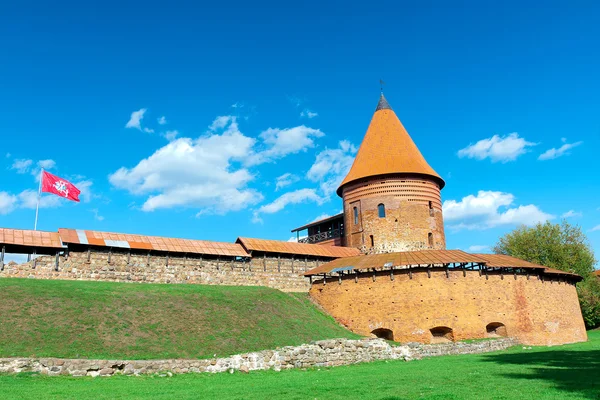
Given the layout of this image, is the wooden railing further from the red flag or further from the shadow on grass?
the shadow on grass

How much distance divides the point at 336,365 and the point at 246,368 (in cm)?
334

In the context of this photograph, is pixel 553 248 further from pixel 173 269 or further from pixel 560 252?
pixel 173 269

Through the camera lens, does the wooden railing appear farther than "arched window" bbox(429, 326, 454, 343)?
Yes

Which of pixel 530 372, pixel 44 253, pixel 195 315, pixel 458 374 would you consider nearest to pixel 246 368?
pixel 195 315

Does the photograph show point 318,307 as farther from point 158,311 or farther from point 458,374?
point 458,374

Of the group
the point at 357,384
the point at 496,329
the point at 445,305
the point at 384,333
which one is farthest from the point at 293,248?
the point at 357,384

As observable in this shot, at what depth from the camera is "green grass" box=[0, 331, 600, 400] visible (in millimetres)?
9128

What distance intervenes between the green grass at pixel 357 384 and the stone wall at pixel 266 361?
409 millimetres

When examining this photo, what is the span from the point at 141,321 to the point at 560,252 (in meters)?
34.0

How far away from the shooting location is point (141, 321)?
16.6 metres

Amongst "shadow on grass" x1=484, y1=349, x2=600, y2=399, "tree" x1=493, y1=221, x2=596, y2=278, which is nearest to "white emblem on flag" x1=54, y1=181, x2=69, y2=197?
"shadow on grass" x1=484, y1=349, x2=600, y2=399

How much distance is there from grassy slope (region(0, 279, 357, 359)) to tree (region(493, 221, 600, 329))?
77.1 feet

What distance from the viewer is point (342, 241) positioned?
34719mm

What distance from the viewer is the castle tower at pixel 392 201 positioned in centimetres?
3066
